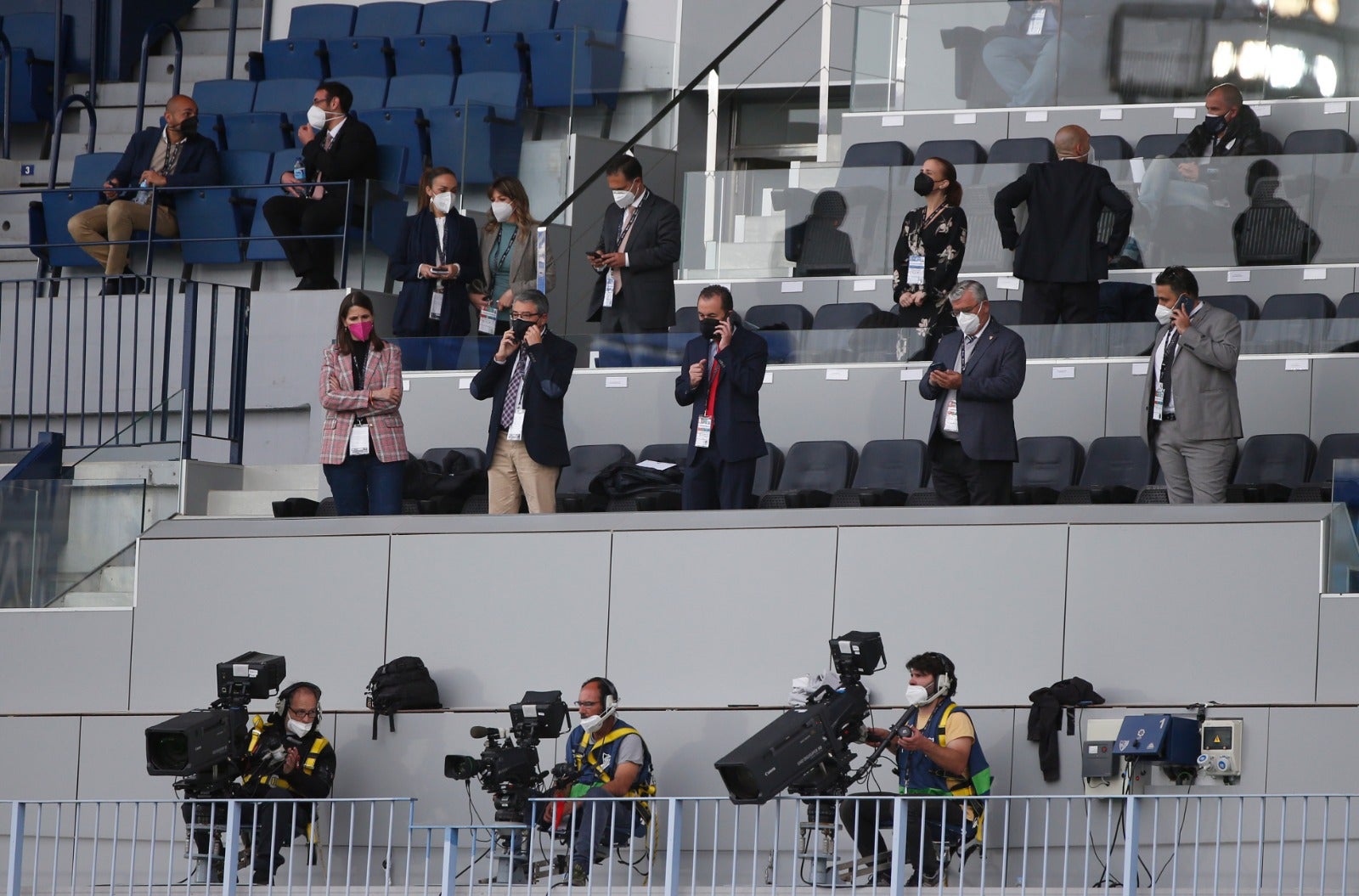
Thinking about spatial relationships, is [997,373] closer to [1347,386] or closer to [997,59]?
[1347,386]

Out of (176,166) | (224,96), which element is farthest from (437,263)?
(224,96)

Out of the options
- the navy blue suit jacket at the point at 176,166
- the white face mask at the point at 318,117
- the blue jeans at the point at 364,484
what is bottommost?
the blue jeans at the point at 364,484

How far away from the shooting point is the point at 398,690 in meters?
10.3

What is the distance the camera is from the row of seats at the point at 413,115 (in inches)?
569

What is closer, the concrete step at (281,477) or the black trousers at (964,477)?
the black trousers at (964,477)

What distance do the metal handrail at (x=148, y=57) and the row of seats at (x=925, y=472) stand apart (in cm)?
576

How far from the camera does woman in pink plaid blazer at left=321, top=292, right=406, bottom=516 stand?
1081cm

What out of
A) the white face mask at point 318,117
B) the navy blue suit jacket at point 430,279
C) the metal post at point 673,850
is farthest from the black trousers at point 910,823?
the white face mask at point 318,117

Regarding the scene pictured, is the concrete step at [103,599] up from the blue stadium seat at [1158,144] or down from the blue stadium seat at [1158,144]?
down

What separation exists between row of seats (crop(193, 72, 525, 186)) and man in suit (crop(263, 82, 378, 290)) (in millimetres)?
668

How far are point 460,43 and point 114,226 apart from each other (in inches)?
127

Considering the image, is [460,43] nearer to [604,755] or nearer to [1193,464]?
[1193,464]

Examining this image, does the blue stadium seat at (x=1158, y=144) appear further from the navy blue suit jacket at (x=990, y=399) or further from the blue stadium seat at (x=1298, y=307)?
the navy blue suit jacket at (x=990, y=399)

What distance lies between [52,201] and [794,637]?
7136 millimetres
